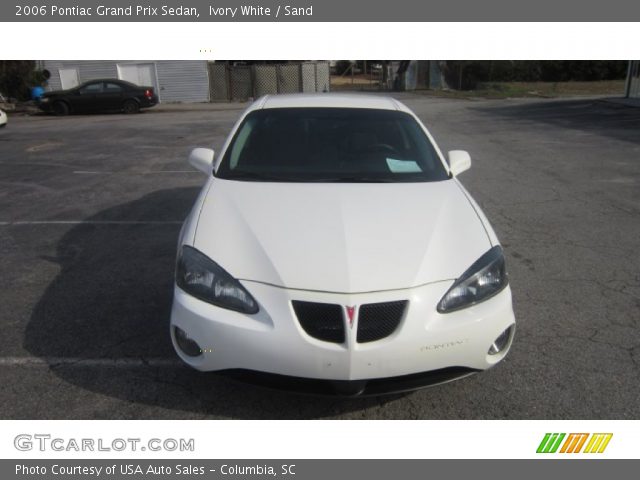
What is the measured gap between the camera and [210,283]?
2600mm

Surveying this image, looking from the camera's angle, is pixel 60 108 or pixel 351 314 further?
pixel 60 108

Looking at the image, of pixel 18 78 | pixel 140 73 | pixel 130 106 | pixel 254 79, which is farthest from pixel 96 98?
pixel 254 79

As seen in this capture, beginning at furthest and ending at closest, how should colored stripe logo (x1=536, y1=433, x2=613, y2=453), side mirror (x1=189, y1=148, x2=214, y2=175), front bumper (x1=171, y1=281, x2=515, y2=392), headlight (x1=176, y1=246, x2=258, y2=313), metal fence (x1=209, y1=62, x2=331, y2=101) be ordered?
metal fence (x1=209, y1=62, x2=331, y2=101) < side mirror (x1=189, y1=148, x2=214, y2=175) < colored stripe logo (x1=536, y1=433, x2=613, y2=453) < headlight (x1=176, y1=246, x2=258, y2=313) < front bumper (x1=171, y1=281, x2=515, y2=392)

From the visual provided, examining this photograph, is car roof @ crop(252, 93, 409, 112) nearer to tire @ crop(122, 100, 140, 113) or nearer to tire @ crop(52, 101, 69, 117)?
tire @ crop(122, 100, 140, 113)

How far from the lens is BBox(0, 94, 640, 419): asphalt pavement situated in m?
2.85

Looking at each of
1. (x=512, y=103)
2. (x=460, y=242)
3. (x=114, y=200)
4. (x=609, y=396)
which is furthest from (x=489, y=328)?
(x=512, y=103)

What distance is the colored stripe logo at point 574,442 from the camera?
2.62 m

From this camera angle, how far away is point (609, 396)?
9.44 ft

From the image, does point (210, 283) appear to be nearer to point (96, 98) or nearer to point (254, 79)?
point (96, 98)

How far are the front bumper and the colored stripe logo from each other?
1.90 feet

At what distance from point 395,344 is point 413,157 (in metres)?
1.87

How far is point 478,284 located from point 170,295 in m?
2.56

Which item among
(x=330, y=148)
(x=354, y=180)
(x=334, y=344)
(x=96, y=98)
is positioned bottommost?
(x=96, y=98)

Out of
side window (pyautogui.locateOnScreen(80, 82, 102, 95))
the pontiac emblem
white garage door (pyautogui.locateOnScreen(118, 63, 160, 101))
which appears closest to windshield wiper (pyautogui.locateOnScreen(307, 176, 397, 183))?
the pontiac emblem
